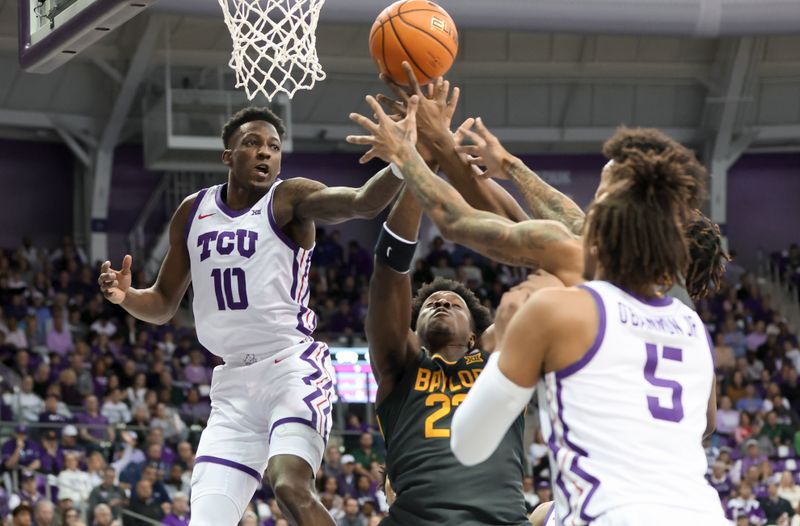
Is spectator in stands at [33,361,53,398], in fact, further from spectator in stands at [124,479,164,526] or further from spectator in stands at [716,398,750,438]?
spectator in stands at [716,398,750,438]

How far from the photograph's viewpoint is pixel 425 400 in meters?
4.99

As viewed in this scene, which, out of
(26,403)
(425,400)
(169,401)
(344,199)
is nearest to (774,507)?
(169,401)

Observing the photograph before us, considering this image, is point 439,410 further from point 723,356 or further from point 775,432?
point 723,356

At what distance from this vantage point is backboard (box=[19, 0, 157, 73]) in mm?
6211

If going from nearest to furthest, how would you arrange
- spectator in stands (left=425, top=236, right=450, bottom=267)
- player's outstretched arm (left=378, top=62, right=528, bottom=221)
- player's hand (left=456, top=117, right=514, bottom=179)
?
player's hand (left=456, top=117, right=514, bottom=179) < player's outstretched arm (left=378, top=62, right=528, bottom=221) < spectator in stands (left=425, top=236, right=450, bottom=267)

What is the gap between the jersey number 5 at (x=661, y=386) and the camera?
3.20 meters

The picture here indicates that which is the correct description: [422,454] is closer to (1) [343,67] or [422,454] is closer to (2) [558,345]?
(2) [558,345]

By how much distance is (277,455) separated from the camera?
5.40 meters

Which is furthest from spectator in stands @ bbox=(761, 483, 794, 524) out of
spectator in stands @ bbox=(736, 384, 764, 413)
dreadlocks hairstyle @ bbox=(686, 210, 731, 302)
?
dreadlocks hairstyle @ bbox=(686, 210, 731, 302)

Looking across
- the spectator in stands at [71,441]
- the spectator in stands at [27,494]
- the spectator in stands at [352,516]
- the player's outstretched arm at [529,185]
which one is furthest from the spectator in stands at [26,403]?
the player's outstretched arm at [529,185]

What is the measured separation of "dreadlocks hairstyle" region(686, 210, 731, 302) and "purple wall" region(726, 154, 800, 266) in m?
22.3

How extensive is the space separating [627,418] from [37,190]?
71.2ft

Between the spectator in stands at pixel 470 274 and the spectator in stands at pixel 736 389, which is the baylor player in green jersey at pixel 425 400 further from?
the spectator in stands at pixel 470 274

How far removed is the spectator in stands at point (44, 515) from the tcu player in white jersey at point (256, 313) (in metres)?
6.27
